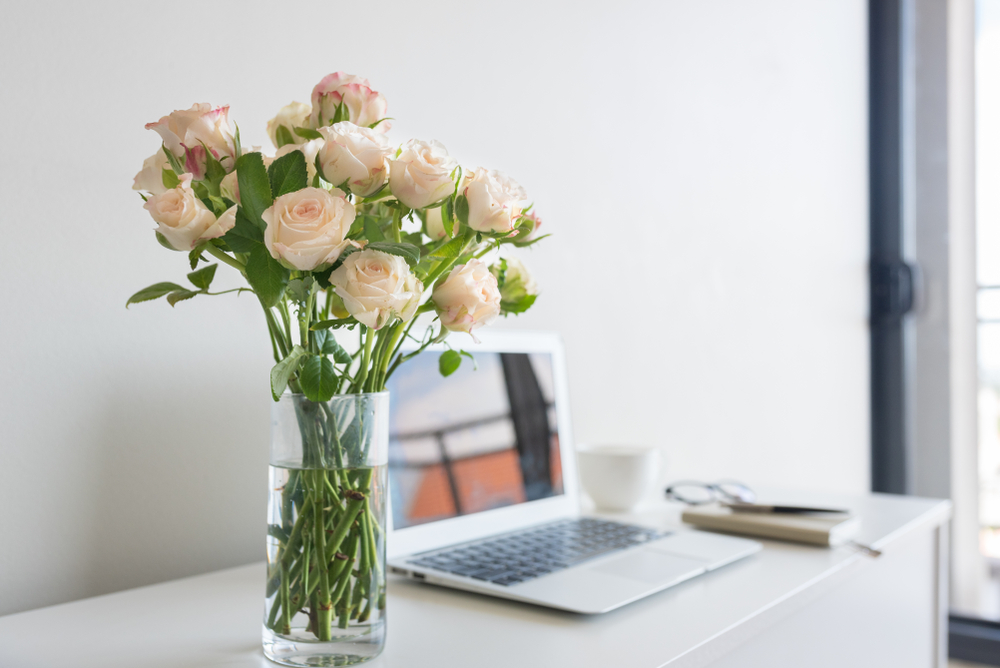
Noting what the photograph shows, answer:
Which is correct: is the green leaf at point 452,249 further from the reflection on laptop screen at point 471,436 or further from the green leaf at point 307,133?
the reflection on laptop screen at point 471,436

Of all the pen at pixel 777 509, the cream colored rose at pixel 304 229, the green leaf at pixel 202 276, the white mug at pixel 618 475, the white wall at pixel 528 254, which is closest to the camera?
the cream colored rose at pixel 304 229

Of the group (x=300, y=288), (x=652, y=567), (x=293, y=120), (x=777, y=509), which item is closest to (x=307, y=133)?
(x=293, y=120)

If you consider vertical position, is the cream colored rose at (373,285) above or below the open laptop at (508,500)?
above

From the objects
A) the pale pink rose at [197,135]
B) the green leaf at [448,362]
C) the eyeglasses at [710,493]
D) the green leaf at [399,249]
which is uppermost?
the pale pink rose at [197,135]

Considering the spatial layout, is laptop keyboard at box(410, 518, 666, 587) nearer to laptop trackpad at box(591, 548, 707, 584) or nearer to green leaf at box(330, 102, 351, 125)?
laptop trackpad at box(591, 548, 707, 584)

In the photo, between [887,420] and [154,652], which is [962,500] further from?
[154,652]

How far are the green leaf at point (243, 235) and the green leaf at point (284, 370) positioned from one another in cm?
7

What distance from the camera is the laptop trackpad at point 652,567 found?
0.76 m

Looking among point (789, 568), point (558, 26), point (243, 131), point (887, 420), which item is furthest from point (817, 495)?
point (887, 420)

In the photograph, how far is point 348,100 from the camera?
1.84 feet

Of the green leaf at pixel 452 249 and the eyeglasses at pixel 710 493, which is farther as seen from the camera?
the eyeglasses at pixel 710 493

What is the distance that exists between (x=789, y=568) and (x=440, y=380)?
16.3 inches

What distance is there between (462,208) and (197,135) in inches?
6.8

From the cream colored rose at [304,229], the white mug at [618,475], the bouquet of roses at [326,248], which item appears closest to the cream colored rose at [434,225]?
the bouquet of roses at [326,248]
